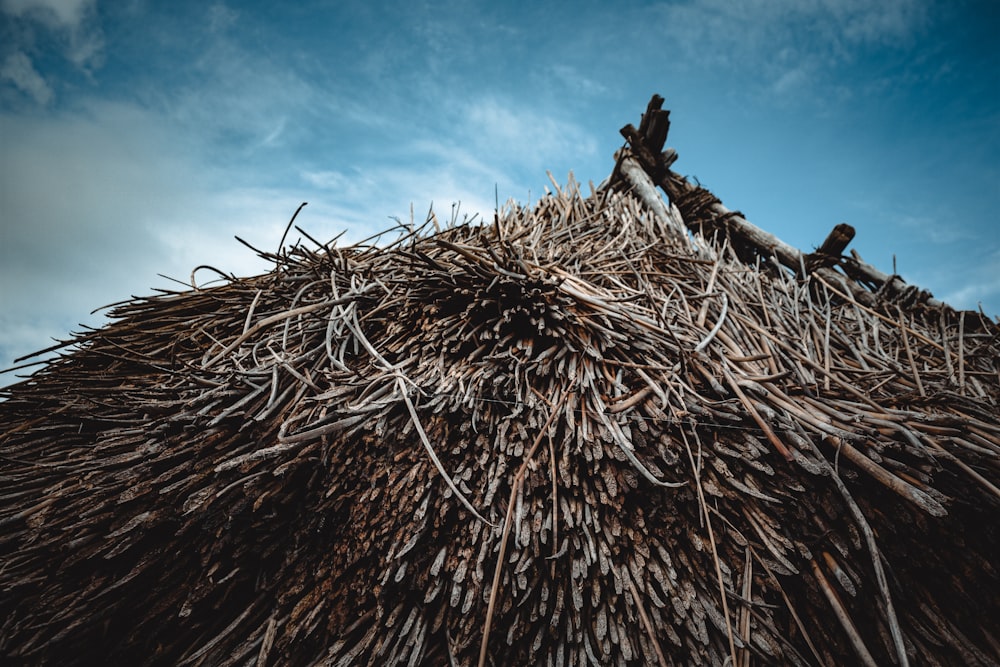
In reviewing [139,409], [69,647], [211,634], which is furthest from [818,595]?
[139,409]

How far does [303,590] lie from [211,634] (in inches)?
10.4

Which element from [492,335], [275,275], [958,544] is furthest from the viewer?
[275,275]

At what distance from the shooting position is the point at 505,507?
102 centimetres

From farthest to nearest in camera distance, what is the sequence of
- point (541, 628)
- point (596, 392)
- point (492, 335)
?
1. point (492, 335)
2. point (596, 392)
3. point (541, 628)

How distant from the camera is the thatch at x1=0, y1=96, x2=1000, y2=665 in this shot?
89cm

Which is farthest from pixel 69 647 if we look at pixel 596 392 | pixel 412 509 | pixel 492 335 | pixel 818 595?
pixel 818 595

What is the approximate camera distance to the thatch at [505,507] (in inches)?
34.9

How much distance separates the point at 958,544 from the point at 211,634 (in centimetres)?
195

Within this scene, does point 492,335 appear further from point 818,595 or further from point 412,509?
point 818,595

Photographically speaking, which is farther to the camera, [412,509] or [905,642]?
[412,509]

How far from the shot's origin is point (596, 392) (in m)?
1.10

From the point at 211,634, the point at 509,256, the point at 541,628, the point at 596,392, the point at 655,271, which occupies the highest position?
the point at 655,271

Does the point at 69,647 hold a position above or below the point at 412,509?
below

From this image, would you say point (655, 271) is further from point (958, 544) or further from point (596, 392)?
point (958, 544)
